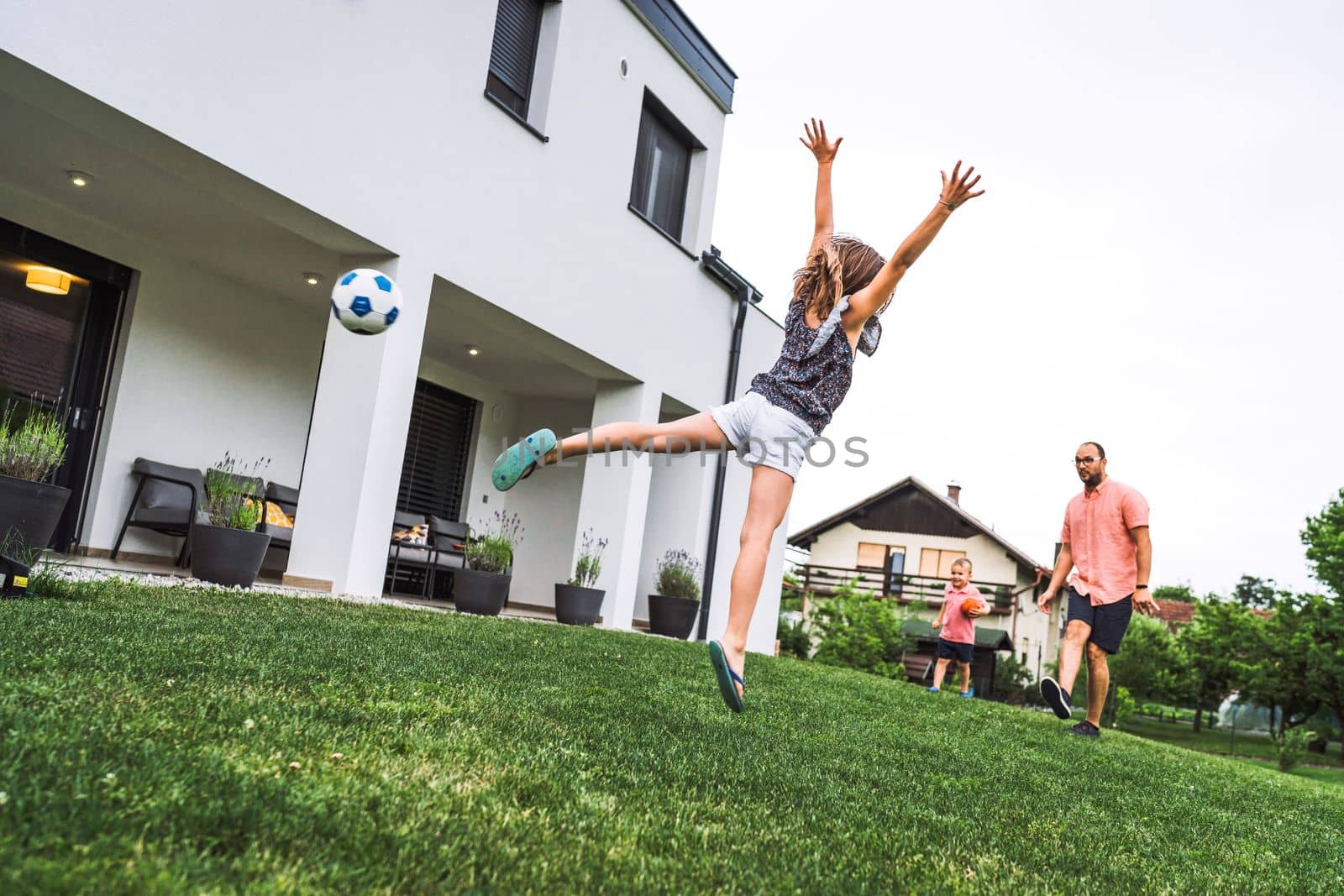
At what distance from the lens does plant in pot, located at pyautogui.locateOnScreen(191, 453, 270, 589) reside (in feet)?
21.0

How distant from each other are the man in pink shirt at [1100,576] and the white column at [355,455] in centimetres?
481

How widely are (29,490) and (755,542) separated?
4024 millimetres

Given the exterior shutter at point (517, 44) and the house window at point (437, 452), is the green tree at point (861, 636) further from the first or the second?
the exterior shutter at point (517, 44)

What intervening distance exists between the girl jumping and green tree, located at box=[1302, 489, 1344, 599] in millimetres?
30516

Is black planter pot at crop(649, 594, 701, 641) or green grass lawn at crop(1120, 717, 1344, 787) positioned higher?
black planter pot at crop(649, 594, 701, 641)

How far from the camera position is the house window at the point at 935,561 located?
3703 centimetres

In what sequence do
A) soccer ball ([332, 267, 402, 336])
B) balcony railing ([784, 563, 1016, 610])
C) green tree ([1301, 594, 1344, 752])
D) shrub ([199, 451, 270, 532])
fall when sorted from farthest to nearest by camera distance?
balcony railing ([784, 563, 1016, 610]) < green tree ([1301, 594, 1344, 752]) < shrub ([199, 451, 270, 532]) < soccer ball ([332, 267, 402, 336])

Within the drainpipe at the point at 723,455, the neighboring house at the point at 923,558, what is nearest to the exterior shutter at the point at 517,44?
the drainpipe at the point at 723,455

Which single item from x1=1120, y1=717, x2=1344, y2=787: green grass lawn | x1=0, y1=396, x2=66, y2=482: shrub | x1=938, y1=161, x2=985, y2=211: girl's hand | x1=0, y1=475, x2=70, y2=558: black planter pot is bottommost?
x1=1120, y1=717, x2=1344, y2=787: green grass lawn

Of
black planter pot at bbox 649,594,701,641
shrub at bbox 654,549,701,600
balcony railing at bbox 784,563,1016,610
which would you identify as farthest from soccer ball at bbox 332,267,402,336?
balcony railing at bbox 784,563,1016,610

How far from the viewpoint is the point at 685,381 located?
11469 mm

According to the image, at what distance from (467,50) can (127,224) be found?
317 cm

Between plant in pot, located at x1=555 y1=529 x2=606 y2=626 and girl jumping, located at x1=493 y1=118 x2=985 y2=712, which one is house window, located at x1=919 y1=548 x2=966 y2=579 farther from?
girl jumping, located at x1=493 y1=118 x2=985 y2=712

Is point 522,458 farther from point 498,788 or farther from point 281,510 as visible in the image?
point 281,510
